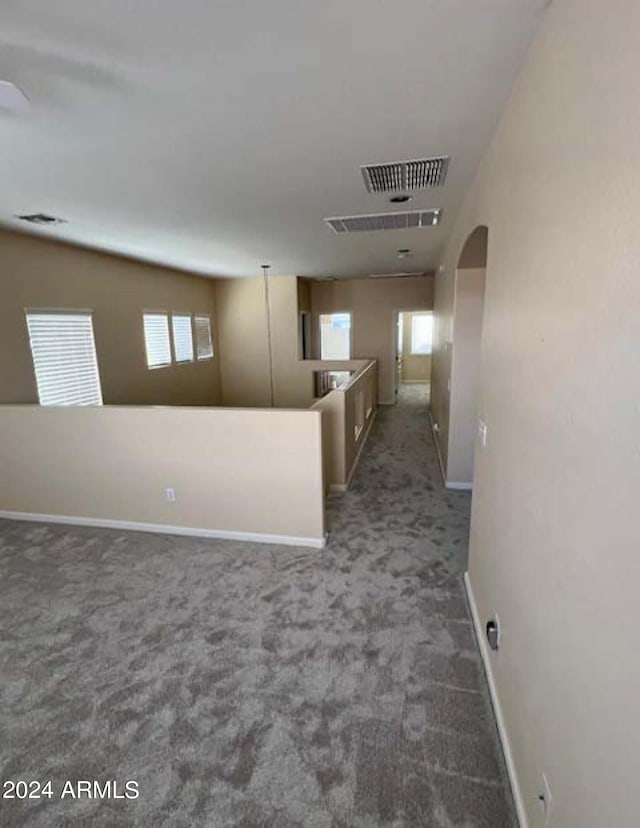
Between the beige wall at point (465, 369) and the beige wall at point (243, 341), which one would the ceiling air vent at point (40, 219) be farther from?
the beige wall at point (243, 341)

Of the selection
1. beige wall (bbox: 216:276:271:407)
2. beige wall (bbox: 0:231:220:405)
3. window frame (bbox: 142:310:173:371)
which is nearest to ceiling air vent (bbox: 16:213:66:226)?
beige wall (bbox: 0:231:220:405)

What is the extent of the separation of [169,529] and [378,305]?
262 inches

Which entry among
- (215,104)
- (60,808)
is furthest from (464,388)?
(60,808)

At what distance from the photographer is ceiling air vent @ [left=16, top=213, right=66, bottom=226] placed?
11.2ft

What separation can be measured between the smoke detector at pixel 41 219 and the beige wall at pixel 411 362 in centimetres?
865

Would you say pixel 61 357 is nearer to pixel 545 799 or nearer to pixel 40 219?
pixel 40 219

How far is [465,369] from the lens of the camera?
3.97 m

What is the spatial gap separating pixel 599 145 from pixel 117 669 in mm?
2864

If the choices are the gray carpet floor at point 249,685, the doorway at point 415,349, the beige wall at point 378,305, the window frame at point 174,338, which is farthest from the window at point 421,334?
the gray carpet floor at point 249,685

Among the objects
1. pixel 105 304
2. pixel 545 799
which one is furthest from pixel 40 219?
pixel 545 799

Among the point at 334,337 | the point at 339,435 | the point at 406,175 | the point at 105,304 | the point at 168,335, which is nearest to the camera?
the point at 406,175

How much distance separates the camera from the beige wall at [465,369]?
3834 mm

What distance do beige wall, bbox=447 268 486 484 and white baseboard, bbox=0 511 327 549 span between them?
1767mm

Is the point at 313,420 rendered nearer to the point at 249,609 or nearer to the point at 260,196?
the point at 249,609
